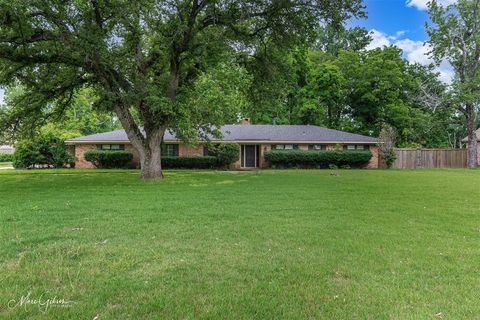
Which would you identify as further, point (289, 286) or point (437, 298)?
point (289, 286)

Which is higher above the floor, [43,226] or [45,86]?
[45,86]

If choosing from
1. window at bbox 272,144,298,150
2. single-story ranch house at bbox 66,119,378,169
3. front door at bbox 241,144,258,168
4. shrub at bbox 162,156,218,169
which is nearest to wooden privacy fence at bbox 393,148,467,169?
single-story ranch house at bbox 66,119,378,169

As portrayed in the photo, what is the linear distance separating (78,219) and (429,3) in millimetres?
32421

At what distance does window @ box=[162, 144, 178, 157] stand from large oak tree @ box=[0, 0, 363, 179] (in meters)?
8.59

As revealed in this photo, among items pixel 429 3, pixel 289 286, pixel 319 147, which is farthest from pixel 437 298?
pixel 429 3

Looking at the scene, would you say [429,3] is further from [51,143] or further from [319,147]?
[51,143]

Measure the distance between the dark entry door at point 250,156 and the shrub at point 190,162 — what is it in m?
2.60

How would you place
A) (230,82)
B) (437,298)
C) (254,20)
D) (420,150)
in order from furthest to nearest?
1. (420,150)
2. (230,82)
3. (254,20)
4. (437,298)

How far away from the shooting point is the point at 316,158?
24.9 metres

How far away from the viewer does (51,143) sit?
83.7 ft

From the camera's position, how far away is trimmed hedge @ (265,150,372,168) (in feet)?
81.5

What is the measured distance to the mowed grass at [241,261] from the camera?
124 inches

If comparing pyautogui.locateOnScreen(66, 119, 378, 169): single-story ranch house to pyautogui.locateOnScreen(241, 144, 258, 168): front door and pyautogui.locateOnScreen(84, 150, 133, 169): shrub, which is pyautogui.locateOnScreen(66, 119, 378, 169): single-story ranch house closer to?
pyautogui.locateOnScreen(241, 144, 258, 168): front door

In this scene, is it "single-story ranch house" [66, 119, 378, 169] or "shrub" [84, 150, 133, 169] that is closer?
"shrub" [84, 150, 133, 169]
